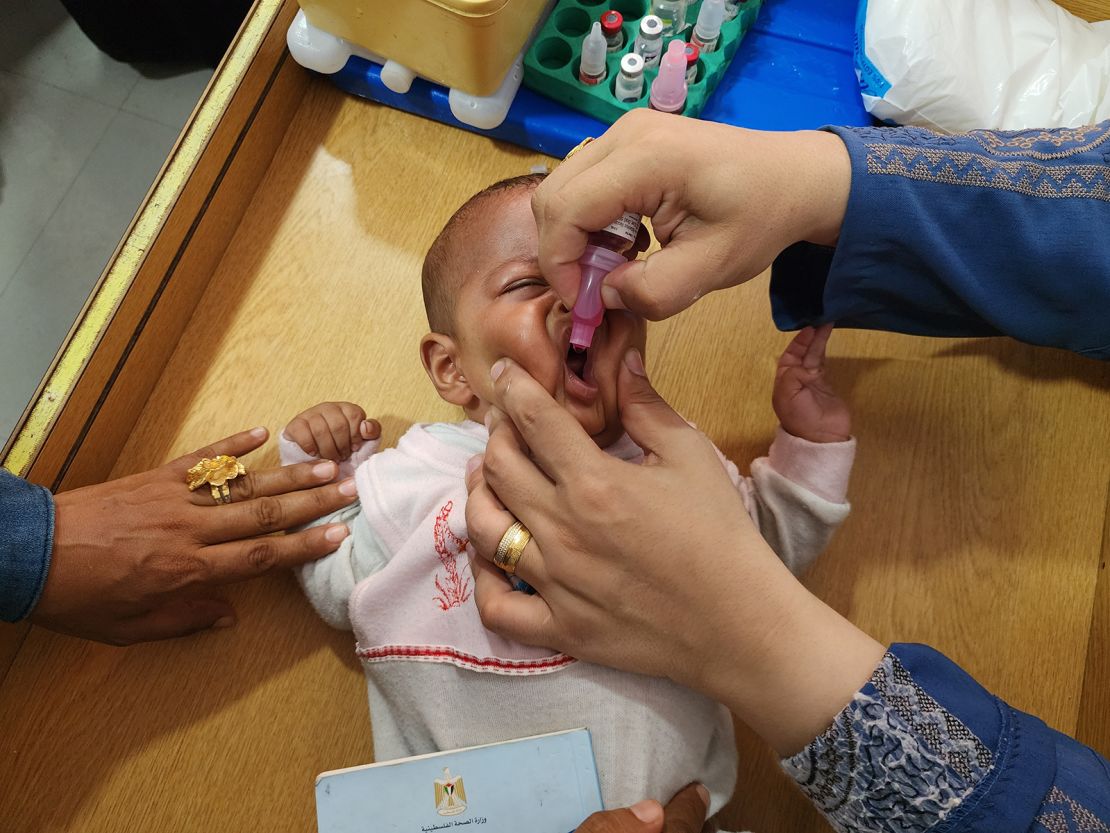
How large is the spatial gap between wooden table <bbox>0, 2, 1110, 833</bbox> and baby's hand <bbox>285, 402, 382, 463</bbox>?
81 millimetres

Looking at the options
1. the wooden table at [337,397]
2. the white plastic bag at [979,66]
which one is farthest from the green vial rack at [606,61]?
the white plastic bag at [979,66]

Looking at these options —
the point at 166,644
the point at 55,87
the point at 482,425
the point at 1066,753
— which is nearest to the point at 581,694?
the point at 482,425

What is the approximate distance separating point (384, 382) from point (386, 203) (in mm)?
349

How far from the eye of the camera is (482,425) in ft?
4.02

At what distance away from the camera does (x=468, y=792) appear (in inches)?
39.1

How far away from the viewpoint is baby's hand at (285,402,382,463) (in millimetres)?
1237

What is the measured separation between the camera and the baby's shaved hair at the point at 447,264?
3.72 feet

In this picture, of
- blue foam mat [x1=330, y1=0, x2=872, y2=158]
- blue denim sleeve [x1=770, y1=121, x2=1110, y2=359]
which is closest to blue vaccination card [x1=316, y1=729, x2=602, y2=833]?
blue denim sleeve [x1=770, y1=121, x2=1110, y2=359]

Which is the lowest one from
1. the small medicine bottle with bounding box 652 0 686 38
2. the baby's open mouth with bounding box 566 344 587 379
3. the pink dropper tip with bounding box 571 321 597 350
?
the baby's open mouth with bounding box 566 344 587 379

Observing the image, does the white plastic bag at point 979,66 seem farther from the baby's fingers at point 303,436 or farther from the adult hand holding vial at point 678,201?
the baby's fingers at point 303,436

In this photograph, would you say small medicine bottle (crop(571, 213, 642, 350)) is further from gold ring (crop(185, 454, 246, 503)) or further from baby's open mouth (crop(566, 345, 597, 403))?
gold ring (crop(185, 454, 246, 503))

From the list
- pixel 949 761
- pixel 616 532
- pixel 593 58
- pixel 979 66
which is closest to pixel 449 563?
pixel 616 532

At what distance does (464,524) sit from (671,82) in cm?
84

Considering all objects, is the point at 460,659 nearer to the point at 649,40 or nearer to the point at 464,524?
the point at 464,524
